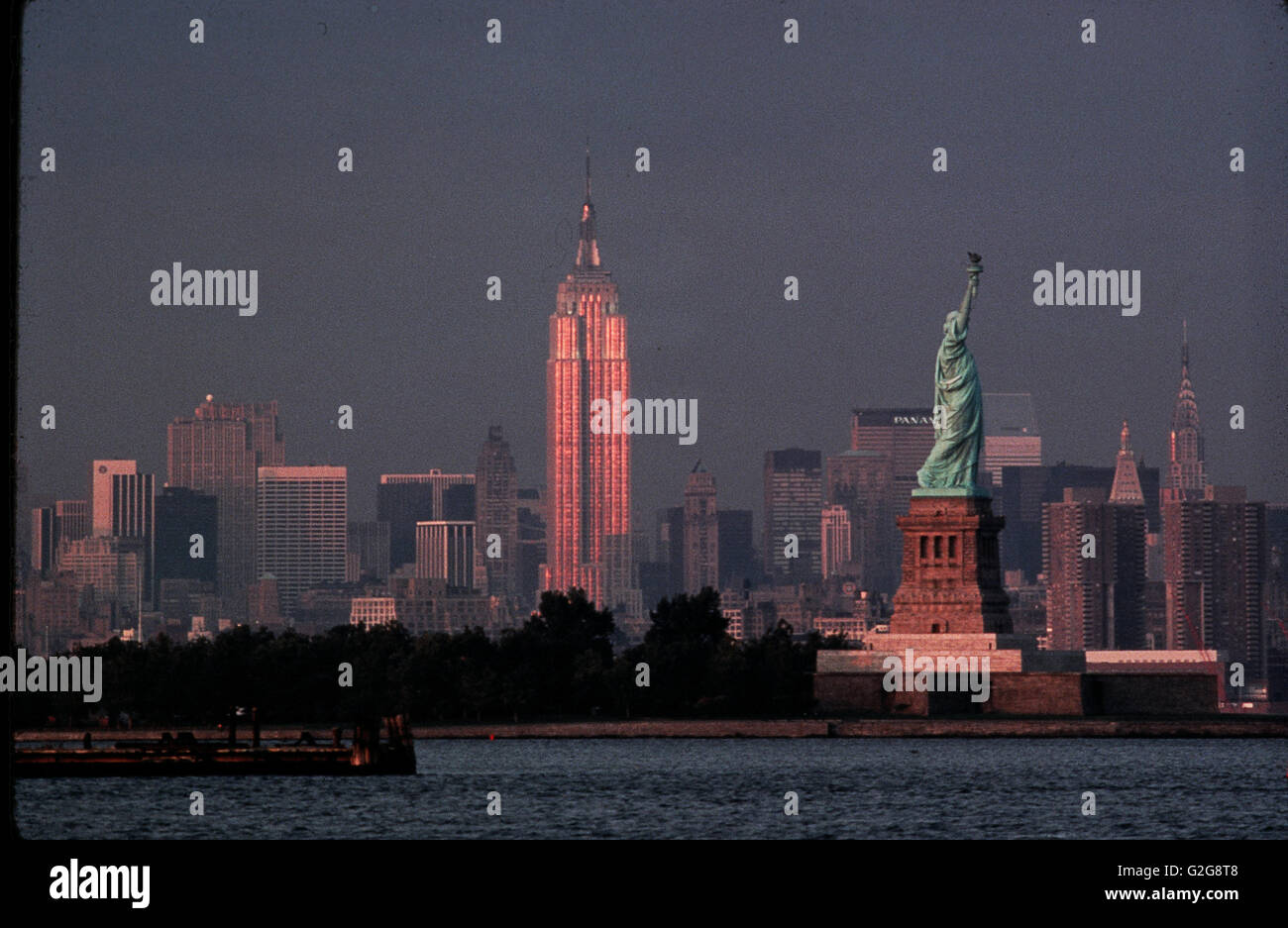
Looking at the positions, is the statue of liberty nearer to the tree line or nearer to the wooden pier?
the tree line

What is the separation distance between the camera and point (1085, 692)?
503 ft

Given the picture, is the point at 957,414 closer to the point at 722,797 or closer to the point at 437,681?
the point at 437,681

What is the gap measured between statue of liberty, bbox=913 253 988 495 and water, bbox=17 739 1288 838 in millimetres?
26065

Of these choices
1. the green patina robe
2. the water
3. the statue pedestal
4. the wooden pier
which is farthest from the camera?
the green patina robe

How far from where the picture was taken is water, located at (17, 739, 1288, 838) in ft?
255

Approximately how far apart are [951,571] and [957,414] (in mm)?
10366

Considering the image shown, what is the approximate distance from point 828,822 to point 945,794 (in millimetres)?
14818

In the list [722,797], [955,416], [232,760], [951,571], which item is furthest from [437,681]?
[722,797]

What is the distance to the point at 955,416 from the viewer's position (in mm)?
158125

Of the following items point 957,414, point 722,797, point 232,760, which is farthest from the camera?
point 957,414

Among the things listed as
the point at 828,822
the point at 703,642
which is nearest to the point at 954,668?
the point at 703,642

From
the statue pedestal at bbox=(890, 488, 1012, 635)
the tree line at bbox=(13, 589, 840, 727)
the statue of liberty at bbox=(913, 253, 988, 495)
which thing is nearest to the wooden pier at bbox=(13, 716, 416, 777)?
the tree line at bbox=(13, 589, 840, 727)

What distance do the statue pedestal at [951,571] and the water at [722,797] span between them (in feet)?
57.4
